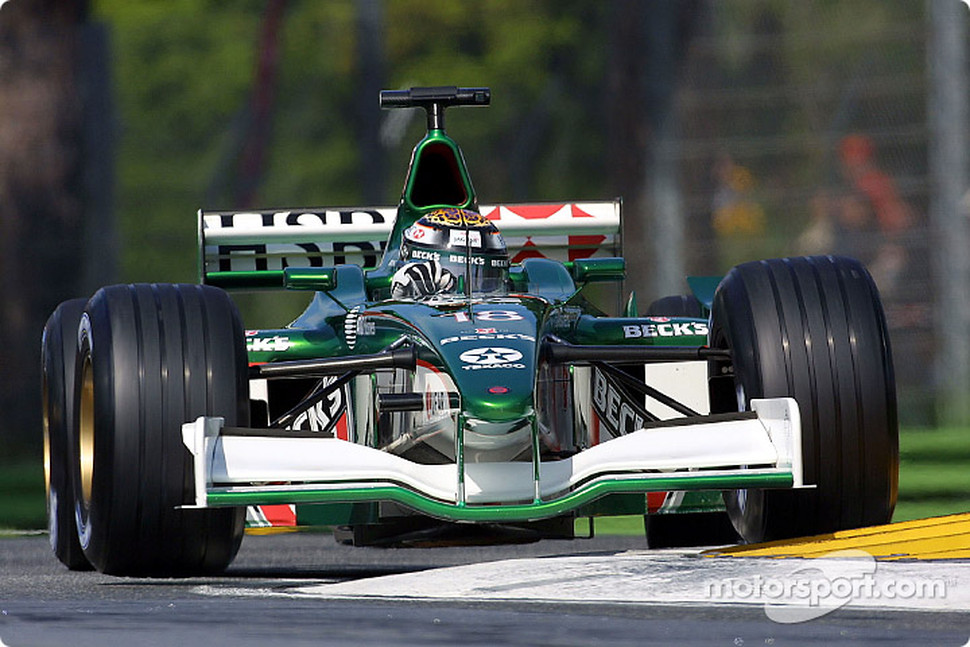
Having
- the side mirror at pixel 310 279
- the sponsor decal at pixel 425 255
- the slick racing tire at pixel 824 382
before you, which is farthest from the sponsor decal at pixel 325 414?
the slick racing tire at pixel 824 382

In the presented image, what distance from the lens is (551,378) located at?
21.6 ft

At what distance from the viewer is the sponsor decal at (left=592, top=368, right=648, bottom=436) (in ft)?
23.0

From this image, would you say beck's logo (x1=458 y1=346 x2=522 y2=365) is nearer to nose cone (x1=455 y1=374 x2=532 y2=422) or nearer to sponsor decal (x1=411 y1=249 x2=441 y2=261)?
nose cone (x1=455 y1=374 x2=532 y2=422)

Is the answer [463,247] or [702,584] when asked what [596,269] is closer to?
[463,247]

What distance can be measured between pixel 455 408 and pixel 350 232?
113 inches

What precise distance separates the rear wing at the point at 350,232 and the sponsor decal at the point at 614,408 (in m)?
1.85

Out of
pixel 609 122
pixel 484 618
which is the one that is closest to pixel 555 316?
pixel 484 618

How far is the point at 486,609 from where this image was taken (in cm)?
495

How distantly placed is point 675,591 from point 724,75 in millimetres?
6726

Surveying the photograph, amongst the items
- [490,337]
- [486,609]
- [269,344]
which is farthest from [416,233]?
[486,609]

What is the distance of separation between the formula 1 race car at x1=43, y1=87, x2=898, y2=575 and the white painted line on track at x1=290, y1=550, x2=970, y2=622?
0.20 meters

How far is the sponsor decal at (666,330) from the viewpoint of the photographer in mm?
7332

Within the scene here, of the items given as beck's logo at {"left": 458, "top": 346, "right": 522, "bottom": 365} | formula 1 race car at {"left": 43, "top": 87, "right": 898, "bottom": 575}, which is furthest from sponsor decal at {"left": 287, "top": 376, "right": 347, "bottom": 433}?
beck's logo at {"left": 458, "top": 346, "right": 522, "bottom": 365}

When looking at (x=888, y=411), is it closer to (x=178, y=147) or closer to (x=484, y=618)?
(x=484, y=618)
